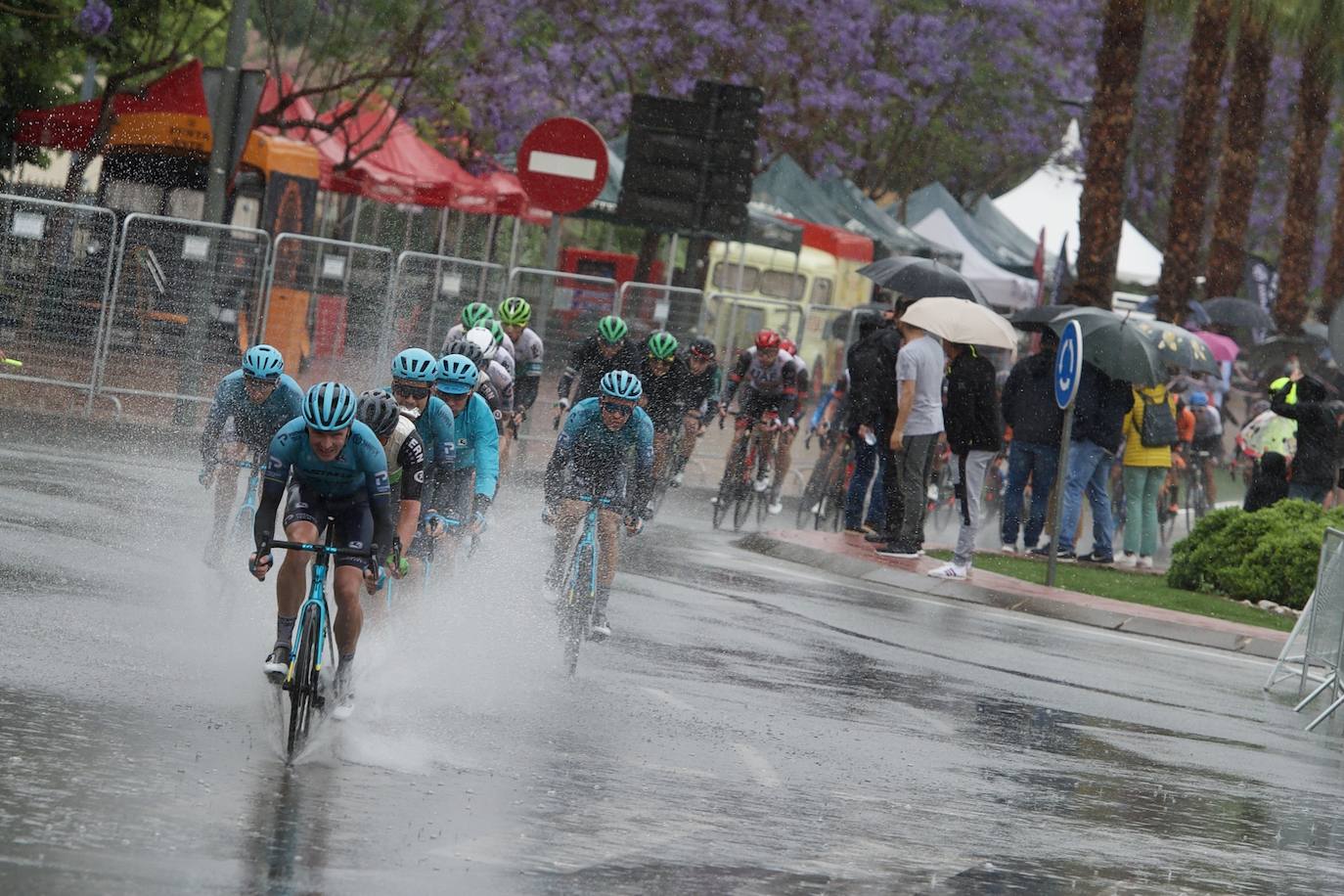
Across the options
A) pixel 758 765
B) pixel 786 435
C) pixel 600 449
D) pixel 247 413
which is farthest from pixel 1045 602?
pixel 758 765

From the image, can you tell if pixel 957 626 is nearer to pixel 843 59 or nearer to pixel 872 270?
pixel 872 270

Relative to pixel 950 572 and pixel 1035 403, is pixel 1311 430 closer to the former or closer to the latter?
pixel 1035 403

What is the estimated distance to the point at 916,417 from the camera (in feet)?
60.0

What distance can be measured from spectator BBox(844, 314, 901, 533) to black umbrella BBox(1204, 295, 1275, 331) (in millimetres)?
18457

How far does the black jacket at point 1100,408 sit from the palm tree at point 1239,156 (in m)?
15.1

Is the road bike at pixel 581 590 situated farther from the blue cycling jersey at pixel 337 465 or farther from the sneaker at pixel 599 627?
the blue cycling jersey at pixel 337 465

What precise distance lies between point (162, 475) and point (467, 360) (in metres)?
7.58

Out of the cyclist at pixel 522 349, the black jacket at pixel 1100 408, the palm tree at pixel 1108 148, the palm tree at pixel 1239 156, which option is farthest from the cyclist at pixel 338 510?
the palm tree at pixel 1239 156

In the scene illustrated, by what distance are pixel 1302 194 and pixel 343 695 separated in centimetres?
3495

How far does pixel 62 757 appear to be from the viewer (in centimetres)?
816

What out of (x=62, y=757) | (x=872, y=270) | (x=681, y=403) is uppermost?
(x=872, y=270)

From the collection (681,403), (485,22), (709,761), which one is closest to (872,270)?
(681,403)

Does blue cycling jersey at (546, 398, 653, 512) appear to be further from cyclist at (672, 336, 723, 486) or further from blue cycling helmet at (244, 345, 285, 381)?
cyclist at (672, 336, 723, 486)

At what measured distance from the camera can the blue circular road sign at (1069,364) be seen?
1841 centimetres
